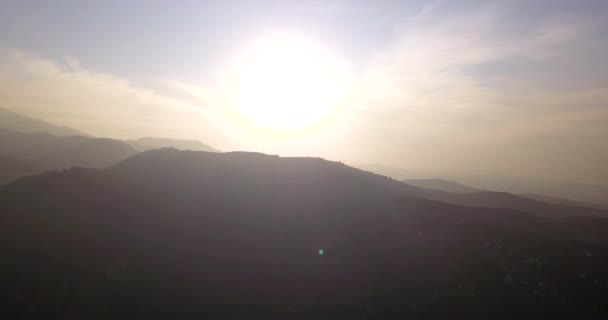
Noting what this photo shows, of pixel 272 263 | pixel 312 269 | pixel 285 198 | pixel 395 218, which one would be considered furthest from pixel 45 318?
pixel 395 218

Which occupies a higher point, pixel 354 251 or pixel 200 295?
pixel 354 251

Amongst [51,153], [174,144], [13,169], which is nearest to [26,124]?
[174,144]

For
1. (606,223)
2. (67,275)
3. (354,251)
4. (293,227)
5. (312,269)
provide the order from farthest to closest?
1. (606,223)
2. (293,227)
3. (354,251)
4. (312,269)
5. (67,275)

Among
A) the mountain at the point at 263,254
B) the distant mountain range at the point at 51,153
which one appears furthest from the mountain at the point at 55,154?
the mountain at the point at 263,254

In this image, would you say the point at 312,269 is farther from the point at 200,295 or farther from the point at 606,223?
the point at 606,223

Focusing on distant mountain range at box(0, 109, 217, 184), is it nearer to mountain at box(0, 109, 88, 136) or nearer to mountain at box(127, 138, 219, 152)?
mountain at box(0, 109, 88, 136)

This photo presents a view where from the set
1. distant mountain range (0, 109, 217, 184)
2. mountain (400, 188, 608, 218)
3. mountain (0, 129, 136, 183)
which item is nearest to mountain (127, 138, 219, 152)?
distant mountain range (0, 109, 217, 184)
